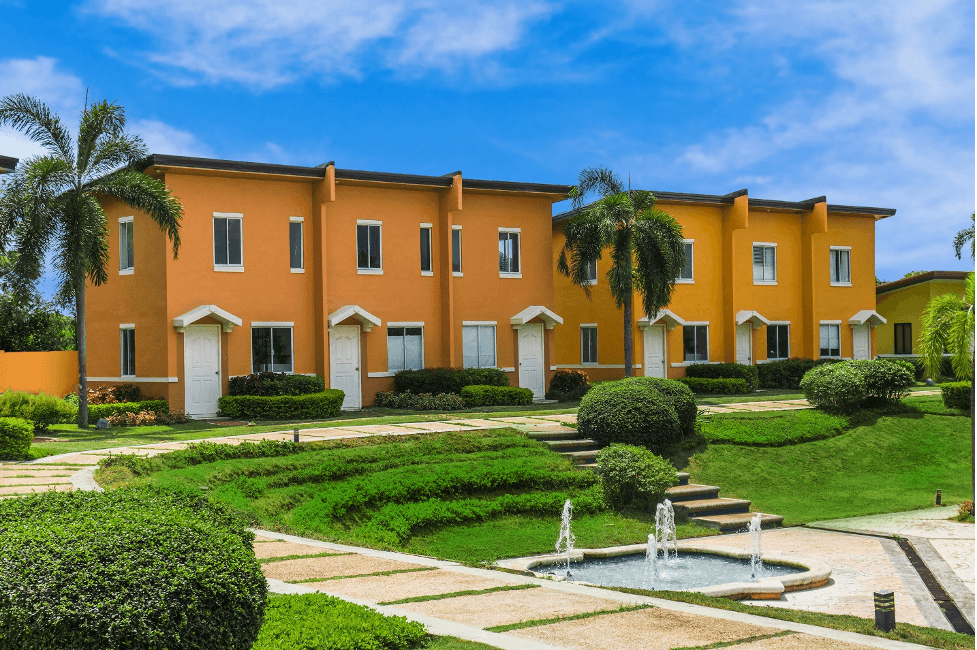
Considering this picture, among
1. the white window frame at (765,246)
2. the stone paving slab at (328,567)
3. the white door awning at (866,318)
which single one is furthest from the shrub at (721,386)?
the stone paving slab at (328,567)

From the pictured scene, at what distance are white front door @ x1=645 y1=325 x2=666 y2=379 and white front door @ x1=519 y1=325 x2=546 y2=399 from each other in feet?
14.6

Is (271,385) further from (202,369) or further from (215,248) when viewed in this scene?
(215,248)

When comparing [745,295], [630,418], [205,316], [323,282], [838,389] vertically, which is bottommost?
[630,418]

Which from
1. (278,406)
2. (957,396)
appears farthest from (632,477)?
(957,396)

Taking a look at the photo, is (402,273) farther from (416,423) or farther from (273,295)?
(416,423)

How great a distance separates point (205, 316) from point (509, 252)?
10568 mm

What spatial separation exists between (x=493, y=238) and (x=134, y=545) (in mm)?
25633

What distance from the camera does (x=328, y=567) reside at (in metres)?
8.62

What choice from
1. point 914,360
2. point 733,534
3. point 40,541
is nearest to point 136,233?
point 733,534

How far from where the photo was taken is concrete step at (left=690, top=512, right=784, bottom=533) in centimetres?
1423

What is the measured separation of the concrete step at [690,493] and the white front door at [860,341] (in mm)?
23563

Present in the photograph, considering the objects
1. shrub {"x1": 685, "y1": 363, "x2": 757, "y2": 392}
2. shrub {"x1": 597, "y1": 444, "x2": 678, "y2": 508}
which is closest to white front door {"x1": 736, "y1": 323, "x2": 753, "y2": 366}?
shrub {"x1": 685, "y1": 363, "x2": 757, "y2": 392}

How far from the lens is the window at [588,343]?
112ft

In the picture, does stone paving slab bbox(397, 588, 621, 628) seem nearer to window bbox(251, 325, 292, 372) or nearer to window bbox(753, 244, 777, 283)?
window bbox(251, 325, 292, 372)
